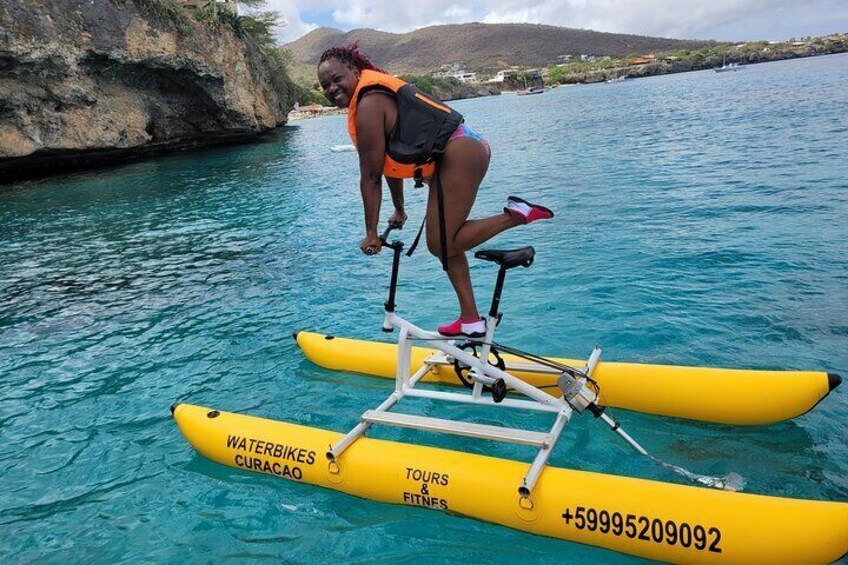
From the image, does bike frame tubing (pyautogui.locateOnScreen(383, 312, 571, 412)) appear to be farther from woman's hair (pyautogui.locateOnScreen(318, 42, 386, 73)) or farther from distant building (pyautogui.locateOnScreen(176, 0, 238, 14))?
distant building (pyautogui.locateOnScreen(176, 0, 238, 14))

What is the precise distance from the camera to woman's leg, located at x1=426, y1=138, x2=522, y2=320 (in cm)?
450

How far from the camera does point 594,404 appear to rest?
4555 millimetres

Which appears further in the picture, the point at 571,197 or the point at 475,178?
the point at 571,197

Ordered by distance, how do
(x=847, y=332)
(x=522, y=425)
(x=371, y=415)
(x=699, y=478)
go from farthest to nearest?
(x=847, y=332) < (x=522, y=425) < (x=371, y=415) < (x=699, y=478)

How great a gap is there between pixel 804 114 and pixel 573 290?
27.8 m

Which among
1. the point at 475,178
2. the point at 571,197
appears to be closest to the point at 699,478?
the point at 475,178

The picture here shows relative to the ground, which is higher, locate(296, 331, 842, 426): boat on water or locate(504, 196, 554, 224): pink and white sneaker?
locate(504, 196, 554, 224): pink and white sneaker

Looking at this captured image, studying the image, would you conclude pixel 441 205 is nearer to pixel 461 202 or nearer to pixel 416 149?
pixel 461 202

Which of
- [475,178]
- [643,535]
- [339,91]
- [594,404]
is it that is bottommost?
[643,535]

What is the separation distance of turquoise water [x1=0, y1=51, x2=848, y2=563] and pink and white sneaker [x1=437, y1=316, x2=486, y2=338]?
44.3 inches

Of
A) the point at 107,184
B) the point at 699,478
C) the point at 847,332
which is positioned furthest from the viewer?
the point at 107,184

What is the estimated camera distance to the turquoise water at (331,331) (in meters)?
4.58

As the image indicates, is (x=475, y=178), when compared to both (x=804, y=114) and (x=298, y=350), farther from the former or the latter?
(x=804, y=114)

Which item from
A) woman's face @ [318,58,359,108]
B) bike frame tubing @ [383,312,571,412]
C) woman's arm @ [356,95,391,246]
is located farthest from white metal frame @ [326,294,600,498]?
woman's face @ [318,58,359,108]
